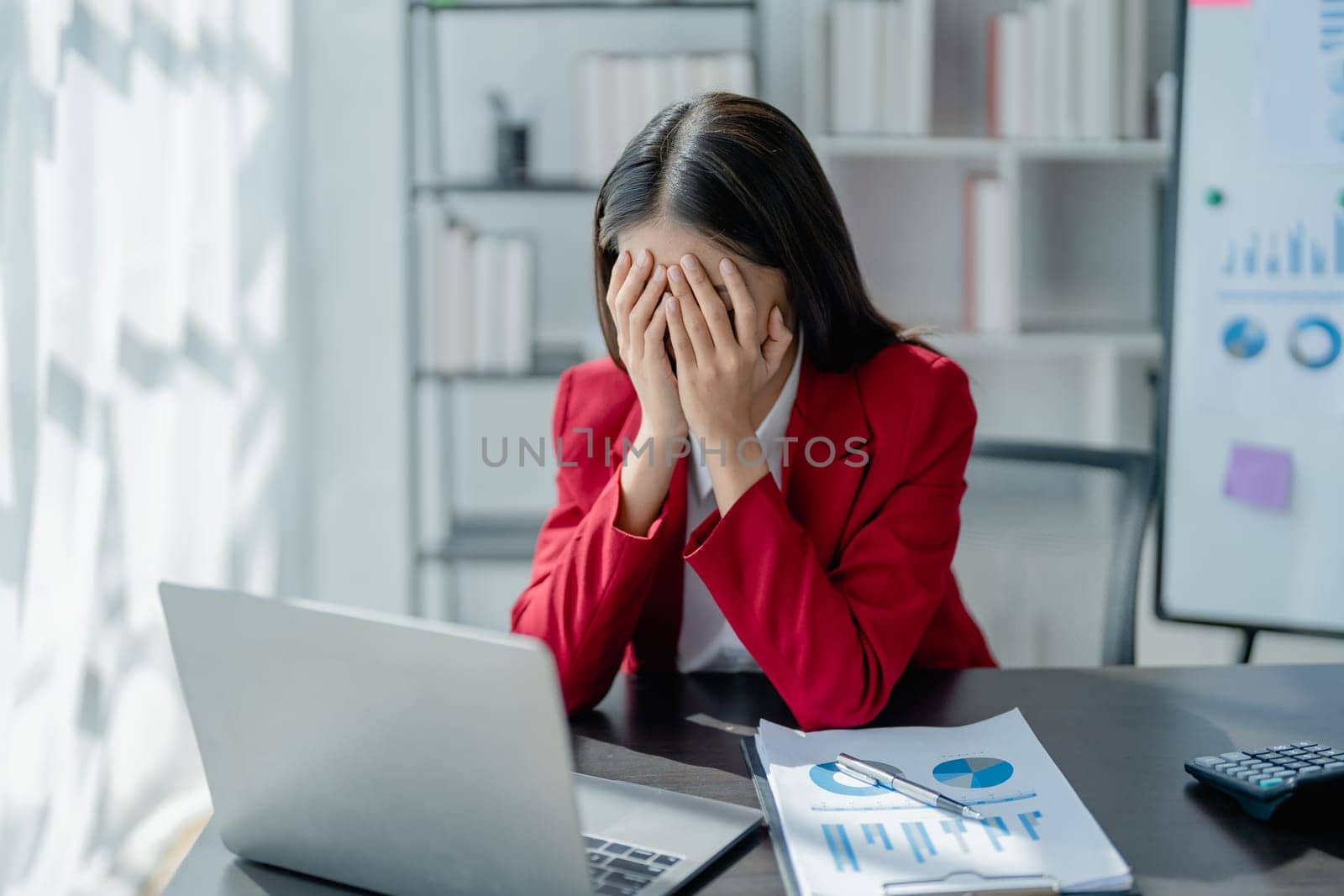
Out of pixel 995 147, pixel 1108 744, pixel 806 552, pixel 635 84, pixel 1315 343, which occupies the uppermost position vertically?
pixel 635 84

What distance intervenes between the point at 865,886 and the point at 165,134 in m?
1.60

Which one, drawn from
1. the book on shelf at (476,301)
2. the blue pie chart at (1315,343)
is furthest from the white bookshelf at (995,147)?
the blue pie chart at (1315,343)

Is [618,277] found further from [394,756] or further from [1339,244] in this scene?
[1339,244]

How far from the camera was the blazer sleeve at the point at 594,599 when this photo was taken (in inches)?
41.6

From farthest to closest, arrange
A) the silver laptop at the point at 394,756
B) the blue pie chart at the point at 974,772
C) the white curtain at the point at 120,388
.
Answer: the white curtain at the point at 120,388 < the blue pie chart at the point at 974,772 < the silver laptop at the point at 394,756

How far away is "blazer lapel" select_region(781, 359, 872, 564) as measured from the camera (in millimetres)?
1159

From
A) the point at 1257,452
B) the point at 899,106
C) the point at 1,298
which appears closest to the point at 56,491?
the point at 1,298

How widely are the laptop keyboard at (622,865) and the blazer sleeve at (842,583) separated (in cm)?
26

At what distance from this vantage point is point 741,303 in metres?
1.09

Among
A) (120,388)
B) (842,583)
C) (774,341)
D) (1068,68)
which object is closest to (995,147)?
(1068,68)

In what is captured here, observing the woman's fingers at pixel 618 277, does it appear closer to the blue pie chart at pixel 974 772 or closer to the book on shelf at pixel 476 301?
the blue pie chart at pixel 974 772

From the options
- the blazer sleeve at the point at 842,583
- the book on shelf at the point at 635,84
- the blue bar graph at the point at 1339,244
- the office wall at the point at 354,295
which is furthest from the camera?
the office wall at the point at 354,295

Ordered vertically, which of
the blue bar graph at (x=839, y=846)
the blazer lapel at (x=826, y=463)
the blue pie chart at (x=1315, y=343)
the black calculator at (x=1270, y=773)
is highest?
the blue pie chart at (x=1315, y=343)

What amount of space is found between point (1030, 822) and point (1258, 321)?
3.78 ft
